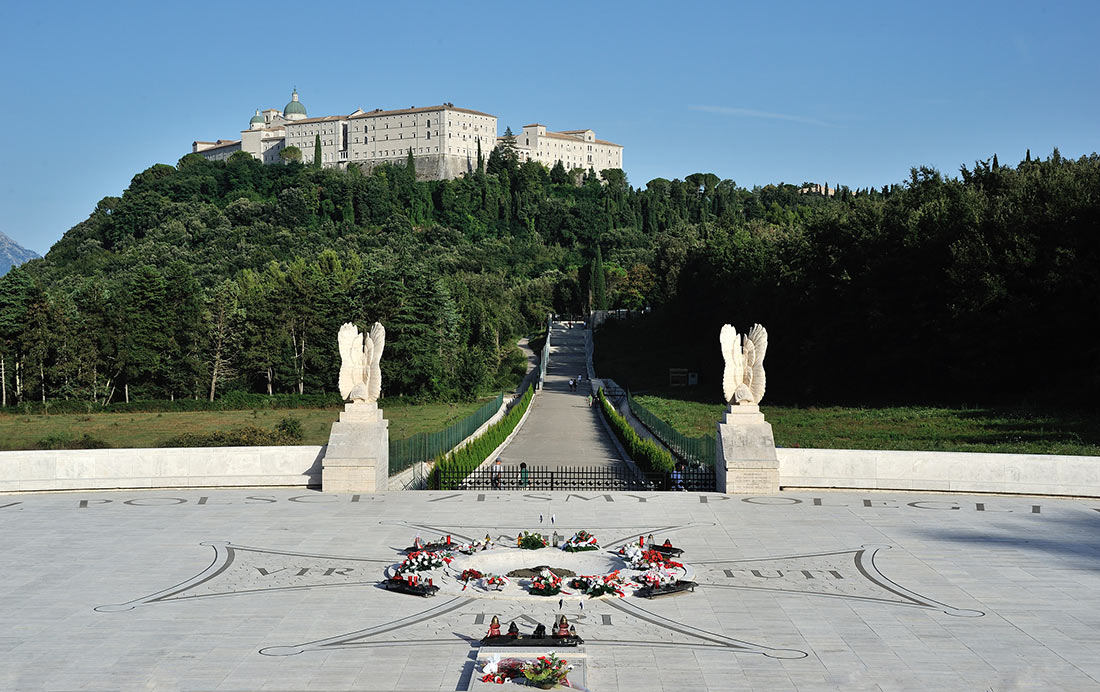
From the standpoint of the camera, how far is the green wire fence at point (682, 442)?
83.1ft

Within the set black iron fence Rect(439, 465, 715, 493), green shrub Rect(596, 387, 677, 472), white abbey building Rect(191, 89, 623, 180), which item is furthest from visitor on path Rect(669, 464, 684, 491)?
white abbey building Rect(191, 89, 623, 180)

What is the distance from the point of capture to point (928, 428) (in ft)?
133

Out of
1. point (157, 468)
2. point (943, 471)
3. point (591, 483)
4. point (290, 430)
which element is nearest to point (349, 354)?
point (157, 468)

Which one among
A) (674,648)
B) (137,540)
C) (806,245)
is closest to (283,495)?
(137,540)

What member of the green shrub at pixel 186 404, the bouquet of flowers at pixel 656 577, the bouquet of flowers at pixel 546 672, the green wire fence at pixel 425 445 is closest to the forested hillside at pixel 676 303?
the green shrub at pixel 186 404

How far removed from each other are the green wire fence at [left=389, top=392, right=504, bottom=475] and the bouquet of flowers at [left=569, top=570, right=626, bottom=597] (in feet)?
37.8

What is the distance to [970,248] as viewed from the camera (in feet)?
154

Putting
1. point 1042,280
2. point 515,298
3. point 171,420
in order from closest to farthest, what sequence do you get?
point 1042,280 < point 171,420 < point 515,298

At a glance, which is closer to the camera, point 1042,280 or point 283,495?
point 283,495

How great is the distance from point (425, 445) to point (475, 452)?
3.78 m

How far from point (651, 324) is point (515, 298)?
78.1 feet

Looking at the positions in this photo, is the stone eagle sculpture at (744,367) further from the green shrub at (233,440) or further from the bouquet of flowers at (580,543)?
the green shrub at (233,440)

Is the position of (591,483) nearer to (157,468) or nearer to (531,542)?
(531,542)

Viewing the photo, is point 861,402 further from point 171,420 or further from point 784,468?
point 171,420
